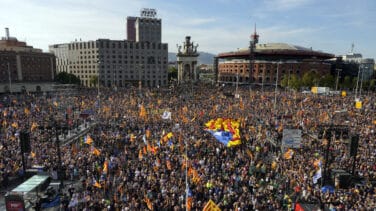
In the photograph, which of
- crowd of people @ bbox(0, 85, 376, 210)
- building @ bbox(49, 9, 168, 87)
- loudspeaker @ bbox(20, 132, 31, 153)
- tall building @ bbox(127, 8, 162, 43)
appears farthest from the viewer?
tall building @ bbox(127, 8, 162, 43)

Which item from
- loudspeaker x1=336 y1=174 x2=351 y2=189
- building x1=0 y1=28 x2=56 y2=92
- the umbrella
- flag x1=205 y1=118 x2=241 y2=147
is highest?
building x1=0 y1=28 x2=56 y2=92

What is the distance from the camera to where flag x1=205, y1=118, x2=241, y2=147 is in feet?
72.1

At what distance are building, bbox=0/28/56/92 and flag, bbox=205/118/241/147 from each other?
7309 centimetres

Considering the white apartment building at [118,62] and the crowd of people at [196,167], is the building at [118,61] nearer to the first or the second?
the white apartment building at [118,62]

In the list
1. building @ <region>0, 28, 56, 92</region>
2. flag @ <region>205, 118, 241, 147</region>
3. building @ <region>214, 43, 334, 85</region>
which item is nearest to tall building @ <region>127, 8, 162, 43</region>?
building @ <region>214, 43, 334, 85</region>

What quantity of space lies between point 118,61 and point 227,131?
104647 mm

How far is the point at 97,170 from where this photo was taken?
1867cm

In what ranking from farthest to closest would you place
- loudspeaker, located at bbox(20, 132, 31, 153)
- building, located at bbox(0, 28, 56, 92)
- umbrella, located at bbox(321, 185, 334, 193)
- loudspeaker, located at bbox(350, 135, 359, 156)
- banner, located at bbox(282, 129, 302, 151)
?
building, located at bbox(0, 28, 56, 92) < banner, located at bbox(282, 129, 302, 151) < loudspeaker, located at bbox(20, 132, 31, 153) < loudspeaker, located at bbox(350, 135, 359, 156) < umbrella, located at bbox(321, 185, 334, 193)

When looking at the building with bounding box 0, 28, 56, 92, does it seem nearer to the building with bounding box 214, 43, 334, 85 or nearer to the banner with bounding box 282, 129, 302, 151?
the building with bounding box 214, 43, 334, 85

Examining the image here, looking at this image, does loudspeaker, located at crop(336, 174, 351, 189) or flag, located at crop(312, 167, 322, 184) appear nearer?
flag, located at crop(312, 167, 322, 184)

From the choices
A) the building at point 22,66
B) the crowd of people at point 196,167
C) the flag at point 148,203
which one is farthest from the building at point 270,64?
the flag at point 148,203

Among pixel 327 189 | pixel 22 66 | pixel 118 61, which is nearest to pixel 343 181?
pixel 327 189

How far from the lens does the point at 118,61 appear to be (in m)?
120

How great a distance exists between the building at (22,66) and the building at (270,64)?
227 ft
